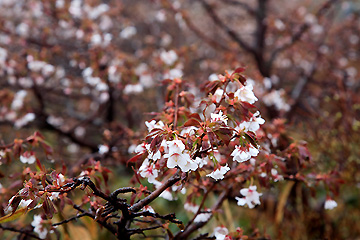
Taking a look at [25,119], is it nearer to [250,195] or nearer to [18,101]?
[18,101]

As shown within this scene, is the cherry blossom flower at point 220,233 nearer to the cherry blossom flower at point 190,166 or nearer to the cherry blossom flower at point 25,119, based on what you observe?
the cherry blossom flower at point 190,166

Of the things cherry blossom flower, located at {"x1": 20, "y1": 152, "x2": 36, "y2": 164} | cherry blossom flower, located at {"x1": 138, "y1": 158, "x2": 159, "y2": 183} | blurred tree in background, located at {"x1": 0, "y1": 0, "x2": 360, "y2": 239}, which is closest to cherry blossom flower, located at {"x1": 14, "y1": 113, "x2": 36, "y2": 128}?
blurred tree in background, located at {"x1": 0, "y1": 0, "x2": 360, "y2": 239}

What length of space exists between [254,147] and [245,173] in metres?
0.45

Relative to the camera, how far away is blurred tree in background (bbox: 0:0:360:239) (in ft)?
3.66

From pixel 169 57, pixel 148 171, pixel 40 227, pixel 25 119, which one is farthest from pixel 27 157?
pixel 169 57

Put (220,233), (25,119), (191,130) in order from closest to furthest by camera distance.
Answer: (191,130) < (220,233) < (25,119)

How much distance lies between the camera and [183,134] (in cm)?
112

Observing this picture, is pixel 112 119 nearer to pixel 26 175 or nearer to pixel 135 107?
pixel 135 107

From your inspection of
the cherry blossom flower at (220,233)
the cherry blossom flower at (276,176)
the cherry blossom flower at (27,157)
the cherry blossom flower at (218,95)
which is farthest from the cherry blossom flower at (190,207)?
the cherry blossom flower at (27,157)

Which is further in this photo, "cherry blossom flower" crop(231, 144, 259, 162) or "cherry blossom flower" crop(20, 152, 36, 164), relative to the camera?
"cherry blossom flower" crop(20, 152, 36, 164)

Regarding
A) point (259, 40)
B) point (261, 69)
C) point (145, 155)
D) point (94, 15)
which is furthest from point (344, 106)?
point (94, 15)

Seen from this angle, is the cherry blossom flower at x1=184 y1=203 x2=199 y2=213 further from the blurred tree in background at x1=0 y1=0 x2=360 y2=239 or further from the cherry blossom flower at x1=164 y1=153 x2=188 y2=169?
the cherry blossom flower at x1=164 y1=153 x2=188 y2=169

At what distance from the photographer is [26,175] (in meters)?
1.38

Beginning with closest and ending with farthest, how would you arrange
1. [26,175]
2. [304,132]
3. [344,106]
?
[26,175], [344,106], [304,132]
